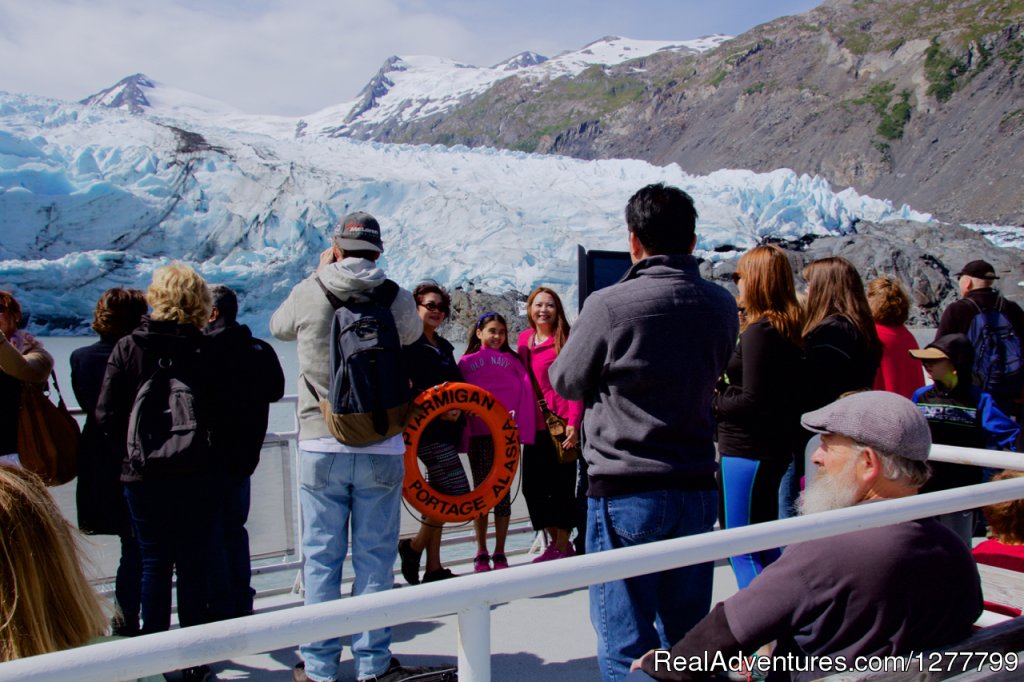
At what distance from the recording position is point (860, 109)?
64.4m

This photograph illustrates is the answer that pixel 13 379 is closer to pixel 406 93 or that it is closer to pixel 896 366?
pixel 896 366

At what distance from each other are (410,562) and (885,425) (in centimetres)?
238

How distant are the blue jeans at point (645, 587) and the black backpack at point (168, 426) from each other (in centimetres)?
116

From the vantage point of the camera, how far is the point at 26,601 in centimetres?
103

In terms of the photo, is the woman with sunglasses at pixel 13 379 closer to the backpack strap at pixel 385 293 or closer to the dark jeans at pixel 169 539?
the dark jeans at pixel 169 539

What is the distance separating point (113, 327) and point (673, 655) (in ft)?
7.07

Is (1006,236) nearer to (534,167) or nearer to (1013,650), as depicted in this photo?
(534,167)

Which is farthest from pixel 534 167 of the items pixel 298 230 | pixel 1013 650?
pixel 1013 650

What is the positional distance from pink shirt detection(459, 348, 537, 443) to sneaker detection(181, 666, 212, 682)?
1.38m

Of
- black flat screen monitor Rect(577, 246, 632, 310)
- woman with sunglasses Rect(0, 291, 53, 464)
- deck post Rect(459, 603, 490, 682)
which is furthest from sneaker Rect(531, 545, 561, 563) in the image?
deck post Rect(459, 603, 490, 682)

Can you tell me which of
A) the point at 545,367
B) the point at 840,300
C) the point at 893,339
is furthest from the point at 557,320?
the point at 893,339

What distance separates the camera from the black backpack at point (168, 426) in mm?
2307

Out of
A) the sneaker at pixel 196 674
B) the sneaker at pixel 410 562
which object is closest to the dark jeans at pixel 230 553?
the sneaker at pixel 196 674

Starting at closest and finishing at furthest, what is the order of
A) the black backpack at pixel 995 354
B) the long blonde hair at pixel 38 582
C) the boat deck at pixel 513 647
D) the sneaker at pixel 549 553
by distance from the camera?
the long blonde hair at pixel 38 582 < the boat deck at pixel 513 647 < the sneaker at pixel 549 553 < the black backpack at pixel 995 354
